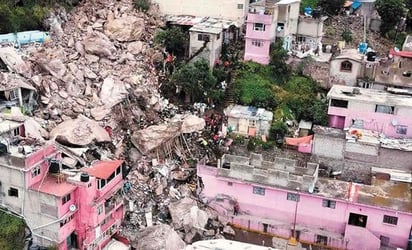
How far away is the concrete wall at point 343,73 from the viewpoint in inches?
1357

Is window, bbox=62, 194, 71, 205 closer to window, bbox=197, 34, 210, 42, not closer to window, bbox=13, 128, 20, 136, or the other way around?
window, bbox=13, 128, 20, 136

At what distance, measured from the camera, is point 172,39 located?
35.4 metres

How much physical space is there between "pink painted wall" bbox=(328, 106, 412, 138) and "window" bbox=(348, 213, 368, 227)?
652 centimetres

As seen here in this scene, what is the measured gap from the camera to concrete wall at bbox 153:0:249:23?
38375 mm

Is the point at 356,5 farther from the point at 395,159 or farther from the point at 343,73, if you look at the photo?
the point at 395,159

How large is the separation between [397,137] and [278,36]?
32.8 ft

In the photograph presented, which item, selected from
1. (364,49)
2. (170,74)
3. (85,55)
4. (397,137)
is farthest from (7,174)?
(364,49)

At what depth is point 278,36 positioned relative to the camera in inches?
1448

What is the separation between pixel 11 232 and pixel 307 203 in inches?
512

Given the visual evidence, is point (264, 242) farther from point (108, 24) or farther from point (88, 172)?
point (108, 24)

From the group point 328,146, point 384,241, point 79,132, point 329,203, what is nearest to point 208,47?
point 328,146

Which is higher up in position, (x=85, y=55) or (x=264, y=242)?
(x=85, y=55)

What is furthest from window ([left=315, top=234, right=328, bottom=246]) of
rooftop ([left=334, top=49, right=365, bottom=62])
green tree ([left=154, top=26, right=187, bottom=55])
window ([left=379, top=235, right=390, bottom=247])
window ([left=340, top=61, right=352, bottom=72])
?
green tree ([left=154, top=26, right=187, bottom=55])

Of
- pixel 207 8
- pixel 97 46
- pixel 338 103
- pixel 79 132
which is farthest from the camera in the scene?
pixel 207 8
